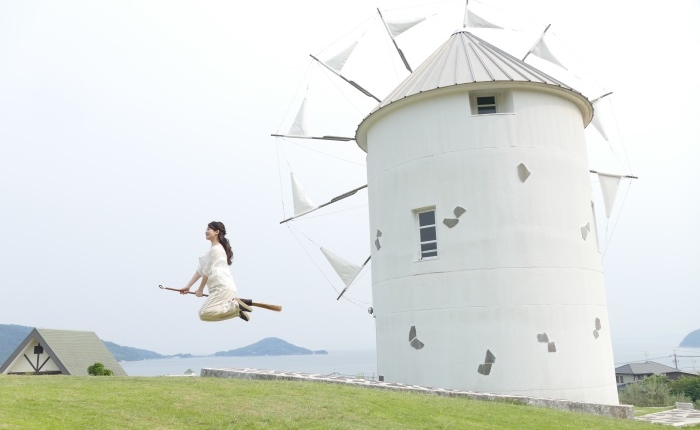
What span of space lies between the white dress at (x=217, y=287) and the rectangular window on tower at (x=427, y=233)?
9.93 metres

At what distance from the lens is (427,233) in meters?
17.5

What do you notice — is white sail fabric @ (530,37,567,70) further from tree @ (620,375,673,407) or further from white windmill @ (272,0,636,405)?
tree @ (620,375,673,407)

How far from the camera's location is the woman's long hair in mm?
8352

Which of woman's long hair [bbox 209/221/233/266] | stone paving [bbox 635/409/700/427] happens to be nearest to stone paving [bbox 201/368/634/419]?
stone paving [bbox 635/409/700/427]

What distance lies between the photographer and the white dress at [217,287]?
7.80 meters

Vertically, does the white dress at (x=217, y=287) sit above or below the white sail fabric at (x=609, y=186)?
below

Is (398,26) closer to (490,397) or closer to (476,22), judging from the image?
(476,22)

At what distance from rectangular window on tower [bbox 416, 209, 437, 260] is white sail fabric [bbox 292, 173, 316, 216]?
7367 mm

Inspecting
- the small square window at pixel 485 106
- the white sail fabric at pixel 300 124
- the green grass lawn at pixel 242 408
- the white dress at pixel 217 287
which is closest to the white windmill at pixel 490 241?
the small square window at pixel 485 106

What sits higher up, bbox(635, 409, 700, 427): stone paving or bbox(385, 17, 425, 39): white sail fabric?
bbox(385, 17, 425, 39): white sail fabric

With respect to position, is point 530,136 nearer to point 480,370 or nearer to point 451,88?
point 451,88

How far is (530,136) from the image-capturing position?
17.3 metres

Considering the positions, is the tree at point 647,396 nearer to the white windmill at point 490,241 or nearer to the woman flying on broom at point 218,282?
the white windmill at point 490,241

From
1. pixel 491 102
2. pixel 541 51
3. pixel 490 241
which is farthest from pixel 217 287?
pixel 541 51
